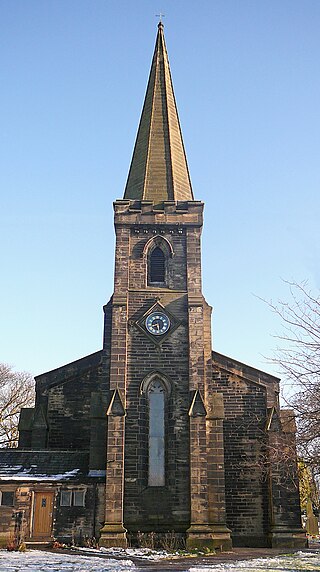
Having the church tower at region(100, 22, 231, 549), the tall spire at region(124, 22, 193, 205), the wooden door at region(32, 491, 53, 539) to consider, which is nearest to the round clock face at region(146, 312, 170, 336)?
the church tower at region(100, 22, 231, 549)

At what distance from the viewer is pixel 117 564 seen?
1903 centimetres

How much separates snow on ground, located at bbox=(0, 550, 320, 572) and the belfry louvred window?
12.2 metres

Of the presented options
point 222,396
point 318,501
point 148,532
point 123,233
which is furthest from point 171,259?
point 318,501

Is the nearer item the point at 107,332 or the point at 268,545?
the point at 268,545

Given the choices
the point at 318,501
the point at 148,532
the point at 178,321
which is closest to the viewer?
the point at 148,532

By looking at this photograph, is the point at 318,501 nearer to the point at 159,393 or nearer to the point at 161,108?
the point at 159,393

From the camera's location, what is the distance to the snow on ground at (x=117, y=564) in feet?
56.4

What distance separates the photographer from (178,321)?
93.3 ft

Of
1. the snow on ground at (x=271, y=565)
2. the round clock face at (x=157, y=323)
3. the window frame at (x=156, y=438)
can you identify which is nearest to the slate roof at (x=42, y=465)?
the window frame at (x=156, y=438)

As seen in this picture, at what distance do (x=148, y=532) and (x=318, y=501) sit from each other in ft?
69.9

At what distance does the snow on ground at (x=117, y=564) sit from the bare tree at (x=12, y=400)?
2701cm

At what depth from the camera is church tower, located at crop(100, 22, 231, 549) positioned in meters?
25.3

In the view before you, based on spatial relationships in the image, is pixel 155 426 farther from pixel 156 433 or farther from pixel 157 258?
pixel 157 258

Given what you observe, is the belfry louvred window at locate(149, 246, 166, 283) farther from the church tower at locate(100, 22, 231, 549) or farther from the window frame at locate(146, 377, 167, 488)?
the window frame at locate(146, 377, 167, 488)
